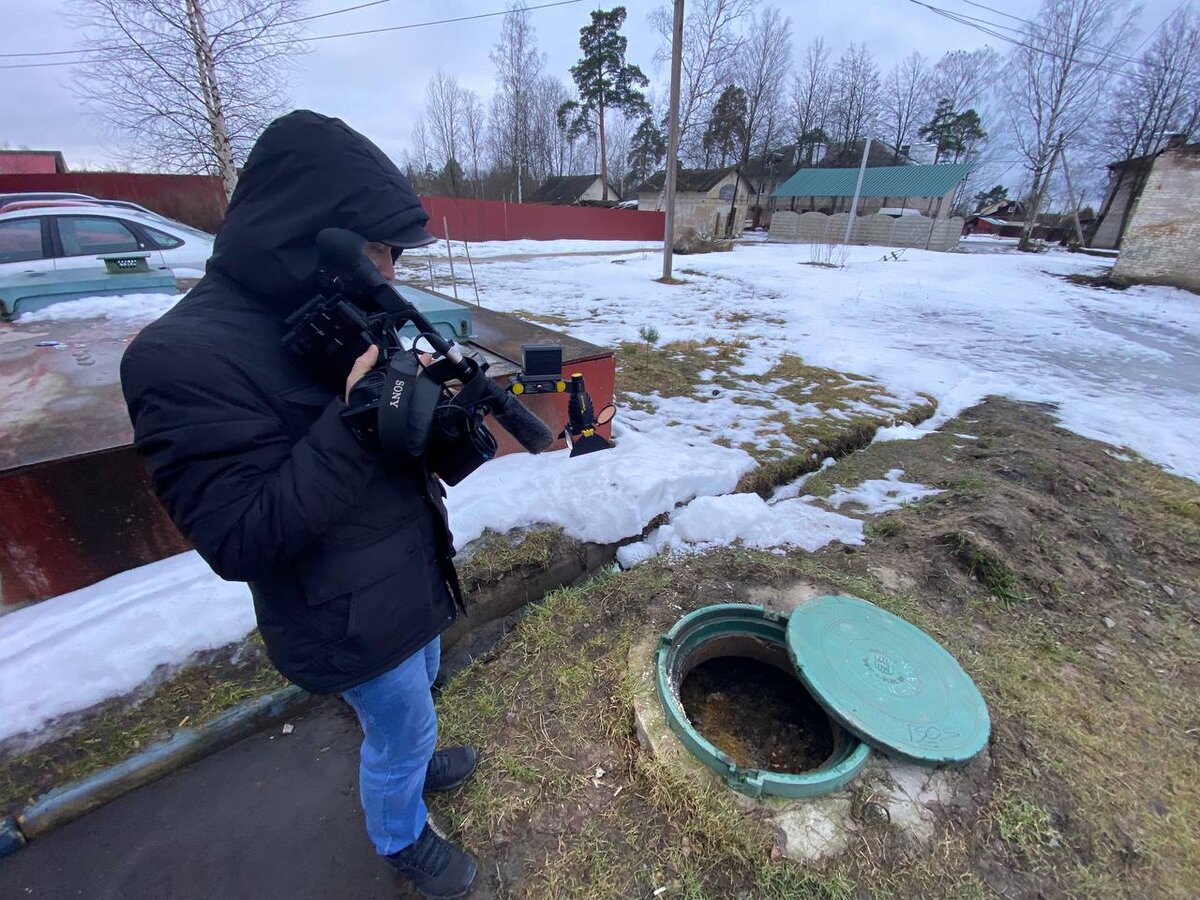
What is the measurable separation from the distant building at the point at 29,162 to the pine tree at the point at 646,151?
31.8m

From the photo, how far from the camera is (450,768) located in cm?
175

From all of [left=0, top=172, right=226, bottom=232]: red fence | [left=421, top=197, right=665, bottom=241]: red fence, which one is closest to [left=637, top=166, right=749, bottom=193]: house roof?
[left=421, top=197, right=665, bottom=241]: red fence

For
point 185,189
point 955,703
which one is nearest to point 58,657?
point 955,703

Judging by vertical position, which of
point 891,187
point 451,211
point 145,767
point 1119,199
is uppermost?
point 891,187

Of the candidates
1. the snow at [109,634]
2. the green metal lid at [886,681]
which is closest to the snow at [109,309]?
the snow at [109,634]

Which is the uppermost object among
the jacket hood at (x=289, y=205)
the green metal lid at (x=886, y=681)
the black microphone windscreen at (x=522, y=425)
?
the jacket hood at (x=289, y=205)

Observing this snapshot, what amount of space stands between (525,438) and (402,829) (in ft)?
3.73

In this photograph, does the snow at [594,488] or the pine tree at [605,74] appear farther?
the pine tree at [605,74]

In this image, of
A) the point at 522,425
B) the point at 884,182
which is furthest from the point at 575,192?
the point at 522,425

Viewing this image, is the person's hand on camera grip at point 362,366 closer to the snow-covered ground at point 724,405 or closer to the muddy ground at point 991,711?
the muddy ground at point 991,711

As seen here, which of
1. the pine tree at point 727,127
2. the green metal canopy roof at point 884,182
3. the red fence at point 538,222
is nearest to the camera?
the red fence at point 538,222

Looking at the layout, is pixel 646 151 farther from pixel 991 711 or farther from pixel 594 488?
pixel 991 711

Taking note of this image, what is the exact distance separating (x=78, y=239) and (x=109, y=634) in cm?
718

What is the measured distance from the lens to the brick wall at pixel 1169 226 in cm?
1282
